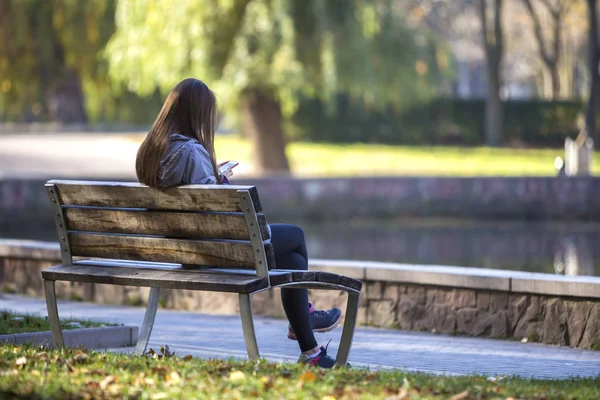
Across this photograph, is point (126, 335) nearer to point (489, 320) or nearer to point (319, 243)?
point (489, 320)

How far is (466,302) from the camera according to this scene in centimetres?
739

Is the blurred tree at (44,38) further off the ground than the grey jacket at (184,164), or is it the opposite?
the blurred tree at (44,38)

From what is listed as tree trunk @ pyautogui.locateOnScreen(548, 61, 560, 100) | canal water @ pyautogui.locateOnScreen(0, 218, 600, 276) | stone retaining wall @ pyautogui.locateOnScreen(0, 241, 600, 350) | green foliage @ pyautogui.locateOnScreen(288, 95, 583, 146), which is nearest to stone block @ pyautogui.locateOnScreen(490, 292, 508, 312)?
stone retaining wall @ pyautogui.locateOnScreen(0, 241, 600, 350)

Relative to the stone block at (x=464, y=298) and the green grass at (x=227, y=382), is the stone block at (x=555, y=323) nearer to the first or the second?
the stone block at (x=464, y=298)

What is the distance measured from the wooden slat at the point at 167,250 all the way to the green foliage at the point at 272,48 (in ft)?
51.2

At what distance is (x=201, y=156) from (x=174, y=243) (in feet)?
1.52

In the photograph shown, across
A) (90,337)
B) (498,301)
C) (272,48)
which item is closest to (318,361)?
(90,337)

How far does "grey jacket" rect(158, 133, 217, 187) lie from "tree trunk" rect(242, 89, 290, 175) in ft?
59.1

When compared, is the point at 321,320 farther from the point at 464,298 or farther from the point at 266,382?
the point at 464,298

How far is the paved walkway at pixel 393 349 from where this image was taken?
19.4 feet

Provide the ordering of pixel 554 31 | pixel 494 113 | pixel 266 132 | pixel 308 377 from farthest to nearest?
pixel 554 31 < pixel 494 113 < pixel 266 132 < pixel 308 377

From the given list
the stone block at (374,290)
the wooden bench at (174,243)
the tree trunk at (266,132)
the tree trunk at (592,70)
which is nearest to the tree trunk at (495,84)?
the tree trunk at (592,70)

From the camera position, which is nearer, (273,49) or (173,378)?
(173,378)

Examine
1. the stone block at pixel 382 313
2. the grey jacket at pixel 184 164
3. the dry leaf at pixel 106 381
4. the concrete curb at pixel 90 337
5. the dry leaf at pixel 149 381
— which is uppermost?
the grey jacket at pixel 184 164
